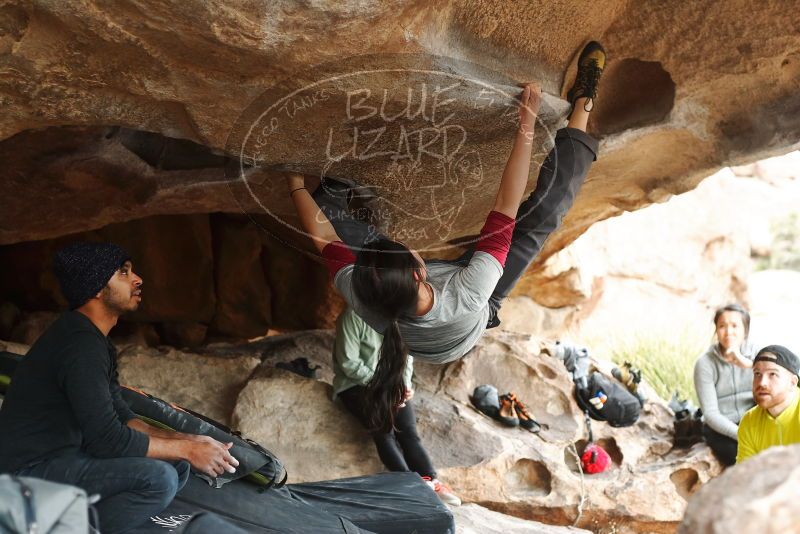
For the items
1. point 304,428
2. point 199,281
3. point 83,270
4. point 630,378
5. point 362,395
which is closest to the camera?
point 83,270

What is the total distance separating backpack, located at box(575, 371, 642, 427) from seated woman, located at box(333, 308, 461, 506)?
146cm

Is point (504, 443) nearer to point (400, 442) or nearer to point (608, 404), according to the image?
point (400, 442)

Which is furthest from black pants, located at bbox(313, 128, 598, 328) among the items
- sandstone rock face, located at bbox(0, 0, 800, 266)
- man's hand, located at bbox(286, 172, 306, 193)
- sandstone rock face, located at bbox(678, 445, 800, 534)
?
sandstone rock face, located at bbox(678, 445, 800, 534)

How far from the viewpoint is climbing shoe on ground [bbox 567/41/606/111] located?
3.43 metres

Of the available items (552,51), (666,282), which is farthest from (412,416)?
(666,282)

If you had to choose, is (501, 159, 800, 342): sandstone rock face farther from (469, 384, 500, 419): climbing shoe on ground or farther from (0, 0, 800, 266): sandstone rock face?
(0, 0, 800, 266): sandstone rock face

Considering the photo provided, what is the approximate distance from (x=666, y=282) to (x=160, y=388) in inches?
326

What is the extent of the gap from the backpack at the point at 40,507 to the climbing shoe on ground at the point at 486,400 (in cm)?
335

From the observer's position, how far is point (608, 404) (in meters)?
5.25

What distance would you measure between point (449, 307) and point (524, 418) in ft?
7.79

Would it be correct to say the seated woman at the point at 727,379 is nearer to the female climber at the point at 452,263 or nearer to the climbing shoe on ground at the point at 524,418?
the climbing shoe on ground at the point at 524,418

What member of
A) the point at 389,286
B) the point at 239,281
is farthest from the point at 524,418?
the point at 239,281

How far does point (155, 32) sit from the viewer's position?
2604 mm

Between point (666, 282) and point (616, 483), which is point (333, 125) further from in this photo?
point (666, 282)
